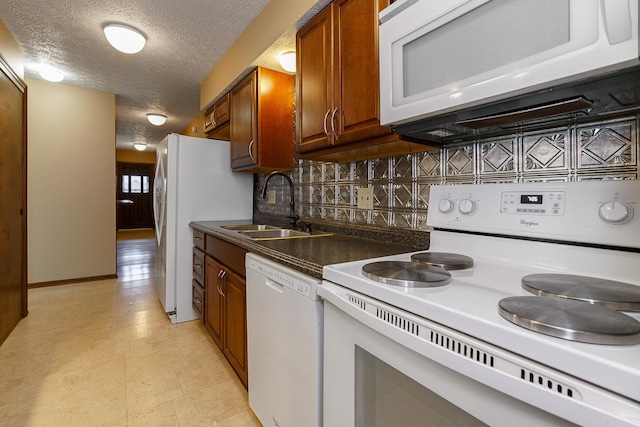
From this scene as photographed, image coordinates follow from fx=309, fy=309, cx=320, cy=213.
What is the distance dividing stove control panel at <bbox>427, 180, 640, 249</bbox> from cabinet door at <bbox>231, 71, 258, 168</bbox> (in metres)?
1.56

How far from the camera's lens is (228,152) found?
287 centimetres

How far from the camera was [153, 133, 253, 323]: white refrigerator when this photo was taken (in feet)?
8.53

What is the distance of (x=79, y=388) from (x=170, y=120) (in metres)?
4.52

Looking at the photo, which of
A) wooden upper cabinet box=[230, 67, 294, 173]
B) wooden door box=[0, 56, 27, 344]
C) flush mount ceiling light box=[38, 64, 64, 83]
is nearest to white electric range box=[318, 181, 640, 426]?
wooden upper cabinet box=[230, 67, 294, 173]

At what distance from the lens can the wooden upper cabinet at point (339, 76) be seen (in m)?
1.26

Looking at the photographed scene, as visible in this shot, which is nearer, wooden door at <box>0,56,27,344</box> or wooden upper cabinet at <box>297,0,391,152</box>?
wooden upper cabinet at <box>297,0,391,152</box>

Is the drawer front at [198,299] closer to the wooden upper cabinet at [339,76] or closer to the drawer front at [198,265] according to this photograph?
the drawer front at [198,265]

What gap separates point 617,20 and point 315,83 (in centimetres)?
120

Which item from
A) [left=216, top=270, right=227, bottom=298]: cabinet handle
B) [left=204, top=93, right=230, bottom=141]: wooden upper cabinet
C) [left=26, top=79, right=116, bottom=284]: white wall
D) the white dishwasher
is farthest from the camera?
[left=26, top=79, right=116, bottom=284]: white wall

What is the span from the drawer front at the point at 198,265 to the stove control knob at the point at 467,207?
6.18ft

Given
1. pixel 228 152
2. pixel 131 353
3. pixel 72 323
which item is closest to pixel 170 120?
pixel 228 152

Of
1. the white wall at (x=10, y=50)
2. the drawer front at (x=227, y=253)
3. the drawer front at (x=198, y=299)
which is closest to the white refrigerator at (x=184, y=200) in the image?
the drawer front at (x=198, y=299)

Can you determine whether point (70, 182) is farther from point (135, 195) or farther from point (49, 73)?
point (135, 195)

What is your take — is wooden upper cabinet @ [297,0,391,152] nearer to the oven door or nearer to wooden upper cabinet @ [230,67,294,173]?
wooden upper cabinet @ [230,67,294,173]
